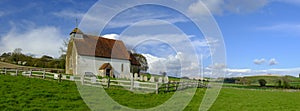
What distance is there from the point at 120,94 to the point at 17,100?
682cm

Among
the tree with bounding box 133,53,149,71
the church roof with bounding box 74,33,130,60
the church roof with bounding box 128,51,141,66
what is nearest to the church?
the church roof with bounding box 74,33,130,60

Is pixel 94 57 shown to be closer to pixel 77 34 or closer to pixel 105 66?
pixel 105 66

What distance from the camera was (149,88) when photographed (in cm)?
2062

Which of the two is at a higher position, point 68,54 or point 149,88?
point 68,54

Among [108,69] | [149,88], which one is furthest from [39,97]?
[108,69]

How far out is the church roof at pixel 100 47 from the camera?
153ft

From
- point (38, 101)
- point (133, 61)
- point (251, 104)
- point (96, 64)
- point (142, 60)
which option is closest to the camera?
point (38, 101)

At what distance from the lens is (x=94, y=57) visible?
47.1 meters

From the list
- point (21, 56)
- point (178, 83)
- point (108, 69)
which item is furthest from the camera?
point (21, 56)

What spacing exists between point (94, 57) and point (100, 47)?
8.48 ft

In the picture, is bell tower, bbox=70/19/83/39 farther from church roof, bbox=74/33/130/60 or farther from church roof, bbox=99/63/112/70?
church roof, bbox=99/63/112/70

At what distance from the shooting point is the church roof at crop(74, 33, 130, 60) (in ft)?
153

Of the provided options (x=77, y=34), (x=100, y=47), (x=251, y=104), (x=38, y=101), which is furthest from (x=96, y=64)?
(x=38, y=101)

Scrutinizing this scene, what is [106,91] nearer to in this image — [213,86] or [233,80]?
[213,86]
